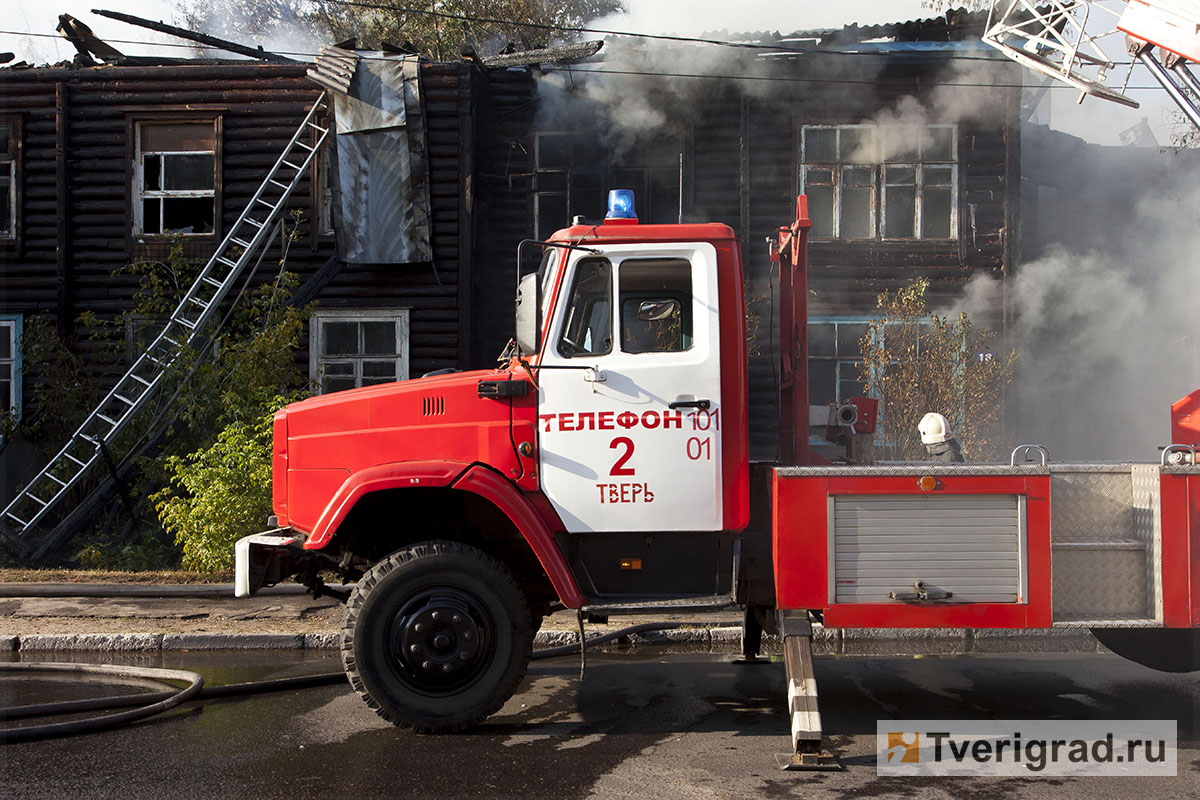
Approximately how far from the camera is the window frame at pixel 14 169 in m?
15.4

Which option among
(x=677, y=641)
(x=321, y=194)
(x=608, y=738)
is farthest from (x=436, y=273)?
(x=608, y=738)

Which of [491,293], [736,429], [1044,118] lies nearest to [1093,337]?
[491,293]

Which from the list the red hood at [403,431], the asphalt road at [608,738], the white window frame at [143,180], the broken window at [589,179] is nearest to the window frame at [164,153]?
the white window frame at [143,180]

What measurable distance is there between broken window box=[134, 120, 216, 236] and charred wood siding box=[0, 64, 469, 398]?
25 cm

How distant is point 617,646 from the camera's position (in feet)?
25.4

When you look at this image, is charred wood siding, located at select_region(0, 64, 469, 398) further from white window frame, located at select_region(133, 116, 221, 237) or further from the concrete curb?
the concrete curb

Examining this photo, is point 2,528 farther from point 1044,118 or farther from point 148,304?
point 1044,118

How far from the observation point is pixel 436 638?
523cm

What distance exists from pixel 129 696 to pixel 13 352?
38.5 ft

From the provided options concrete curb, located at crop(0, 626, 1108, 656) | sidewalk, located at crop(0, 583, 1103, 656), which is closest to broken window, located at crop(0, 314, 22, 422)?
sidewalk, located at crop(0, 583, 1103, 656)

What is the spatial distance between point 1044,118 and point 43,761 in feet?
123

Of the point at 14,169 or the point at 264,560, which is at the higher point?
the point at 14,169

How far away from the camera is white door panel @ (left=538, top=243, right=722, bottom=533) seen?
17.7 feet

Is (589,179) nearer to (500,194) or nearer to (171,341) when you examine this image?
(500,194)
